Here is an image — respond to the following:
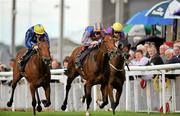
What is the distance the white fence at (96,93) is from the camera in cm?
1546

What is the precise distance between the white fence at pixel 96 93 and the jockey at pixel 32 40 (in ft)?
6.83

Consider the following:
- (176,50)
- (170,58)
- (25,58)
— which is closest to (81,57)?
(25,58)

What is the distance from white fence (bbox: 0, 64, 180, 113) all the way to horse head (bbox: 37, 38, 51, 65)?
2085mm

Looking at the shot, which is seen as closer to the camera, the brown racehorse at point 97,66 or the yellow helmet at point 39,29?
the brown racehorse at point 97,66

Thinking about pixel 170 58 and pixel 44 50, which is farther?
pixel 170 58

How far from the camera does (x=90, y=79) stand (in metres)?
15.1

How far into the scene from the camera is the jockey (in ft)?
51.7

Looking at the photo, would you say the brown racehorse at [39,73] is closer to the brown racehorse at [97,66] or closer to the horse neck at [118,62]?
the brown racehorse at [97,66]

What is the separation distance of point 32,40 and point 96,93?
8.32 ft

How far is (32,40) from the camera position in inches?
635

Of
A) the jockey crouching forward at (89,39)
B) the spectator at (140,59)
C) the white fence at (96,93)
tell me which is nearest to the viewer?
the white fence at (96,93)

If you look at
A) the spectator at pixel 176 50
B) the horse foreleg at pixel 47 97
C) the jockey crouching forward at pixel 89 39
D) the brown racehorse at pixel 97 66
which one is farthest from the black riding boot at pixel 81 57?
the spectator at pixel 176 50

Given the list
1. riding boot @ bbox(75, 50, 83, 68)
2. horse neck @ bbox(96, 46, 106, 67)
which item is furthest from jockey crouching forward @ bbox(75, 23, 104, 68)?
horse neck @ bbox(96, 46, 106, 67)

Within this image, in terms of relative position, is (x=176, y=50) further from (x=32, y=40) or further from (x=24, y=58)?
(x=24, y=58)
